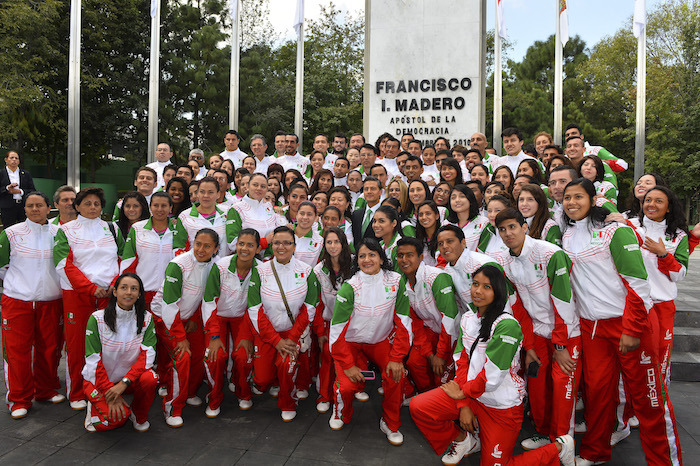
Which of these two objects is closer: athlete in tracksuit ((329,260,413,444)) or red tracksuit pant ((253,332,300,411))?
athlete in tracksuit ((329,260,413,444))

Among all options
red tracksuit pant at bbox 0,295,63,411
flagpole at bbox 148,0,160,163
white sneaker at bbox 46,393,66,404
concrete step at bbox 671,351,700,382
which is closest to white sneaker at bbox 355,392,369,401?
white sneaker at bbox 46,393,66,404

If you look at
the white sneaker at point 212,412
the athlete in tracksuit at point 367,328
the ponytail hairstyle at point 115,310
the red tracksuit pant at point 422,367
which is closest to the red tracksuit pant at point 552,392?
the red tracksuit pant at point 422,367

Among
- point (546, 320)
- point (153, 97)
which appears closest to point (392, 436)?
point (546, 320)

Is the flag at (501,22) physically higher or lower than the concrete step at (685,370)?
higher

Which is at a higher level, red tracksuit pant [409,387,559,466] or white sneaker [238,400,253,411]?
red tracksuit pant [409,387,559,466]

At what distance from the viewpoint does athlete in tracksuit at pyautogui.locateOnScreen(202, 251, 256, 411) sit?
4.66 m

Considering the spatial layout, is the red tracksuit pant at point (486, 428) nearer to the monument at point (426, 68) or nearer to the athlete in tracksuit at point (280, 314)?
the athlete in tracksuit at point (280, 314)

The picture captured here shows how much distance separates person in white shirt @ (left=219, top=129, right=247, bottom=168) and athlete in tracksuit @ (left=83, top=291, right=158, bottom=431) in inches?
185

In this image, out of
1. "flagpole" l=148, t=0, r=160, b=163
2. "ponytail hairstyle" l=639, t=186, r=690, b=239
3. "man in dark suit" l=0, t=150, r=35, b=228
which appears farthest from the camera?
"flagpole" l=148, t=0, r=160, b=163

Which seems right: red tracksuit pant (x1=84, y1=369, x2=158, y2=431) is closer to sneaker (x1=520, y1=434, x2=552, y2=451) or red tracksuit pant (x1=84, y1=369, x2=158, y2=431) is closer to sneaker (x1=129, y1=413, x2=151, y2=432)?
sneaker (x1=129, y1=413, x2=151, y2=432)

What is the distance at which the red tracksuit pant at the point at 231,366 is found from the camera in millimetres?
4637

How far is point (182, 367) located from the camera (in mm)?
4480

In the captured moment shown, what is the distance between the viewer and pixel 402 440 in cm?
411

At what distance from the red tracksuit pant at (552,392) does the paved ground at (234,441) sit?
13.1 inches
